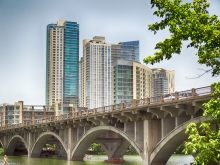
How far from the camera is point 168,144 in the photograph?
39781 millimetres

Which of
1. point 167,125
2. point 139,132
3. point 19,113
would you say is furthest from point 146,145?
point 19,113

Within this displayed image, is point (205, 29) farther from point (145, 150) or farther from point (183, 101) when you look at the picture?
point (145, 150)

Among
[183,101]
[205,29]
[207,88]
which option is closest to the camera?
[205,29]

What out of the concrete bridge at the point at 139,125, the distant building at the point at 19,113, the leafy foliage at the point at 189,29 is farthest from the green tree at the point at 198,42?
the distant building at the point at 19,113

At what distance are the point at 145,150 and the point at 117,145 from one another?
79.1 ft

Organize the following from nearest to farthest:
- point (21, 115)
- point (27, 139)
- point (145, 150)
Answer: point (145, 150), point (27, 139), point (21, 115)

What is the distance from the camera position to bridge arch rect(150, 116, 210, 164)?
37.3 m

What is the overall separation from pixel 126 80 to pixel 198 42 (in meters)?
141

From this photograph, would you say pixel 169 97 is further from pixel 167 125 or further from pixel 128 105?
pixel 128 105

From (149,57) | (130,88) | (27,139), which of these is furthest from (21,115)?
(149,57)

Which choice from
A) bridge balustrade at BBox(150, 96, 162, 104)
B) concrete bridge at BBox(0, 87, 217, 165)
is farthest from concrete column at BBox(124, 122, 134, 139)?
bridge balustrade at BBox(150, 96, 162, 104)

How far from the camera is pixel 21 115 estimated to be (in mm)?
178875

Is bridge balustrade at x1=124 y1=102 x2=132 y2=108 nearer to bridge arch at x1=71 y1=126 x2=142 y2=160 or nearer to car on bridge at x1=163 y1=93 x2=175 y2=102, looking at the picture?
bridge arch at x1=71 y1=126 x2=142 y2=160

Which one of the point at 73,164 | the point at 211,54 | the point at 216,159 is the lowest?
the point at 73,164
